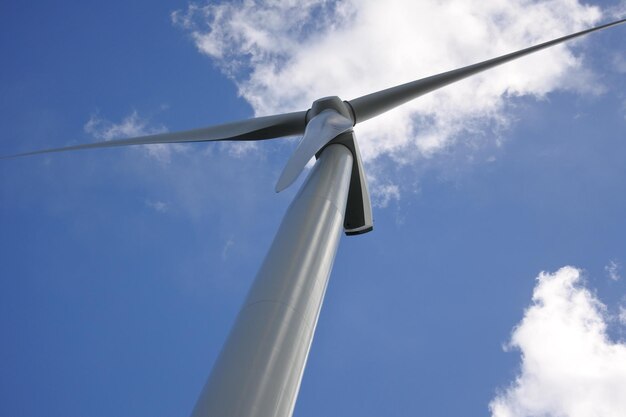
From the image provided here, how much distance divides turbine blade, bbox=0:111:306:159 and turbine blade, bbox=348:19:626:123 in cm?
162

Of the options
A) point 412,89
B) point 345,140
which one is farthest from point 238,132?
point 412,89

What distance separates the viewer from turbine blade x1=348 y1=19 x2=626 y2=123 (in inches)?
571

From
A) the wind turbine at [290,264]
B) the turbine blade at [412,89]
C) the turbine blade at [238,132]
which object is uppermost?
the turbine blade at [412,89]

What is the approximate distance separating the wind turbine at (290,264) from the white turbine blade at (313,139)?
0.02 m

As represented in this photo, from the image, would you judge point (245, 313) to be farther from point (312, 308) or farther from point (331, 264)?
point (331, 264)

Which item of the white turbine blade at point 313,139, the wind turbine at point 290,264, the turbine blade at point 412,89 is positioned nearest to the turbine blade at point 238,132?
the wind turbine at point 290,264

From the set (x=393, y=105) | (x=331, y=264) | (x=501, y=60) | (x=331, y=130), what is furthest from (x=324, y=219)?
(x=501, y=60)

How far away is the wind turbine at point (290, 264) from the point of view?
18.7 ft

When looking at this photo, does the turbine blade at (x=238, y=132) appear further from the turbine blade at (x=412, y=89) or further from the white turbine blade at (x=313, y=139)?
the turbine blade at (x=412, y=89)

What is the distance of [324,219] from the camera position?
8570 mm

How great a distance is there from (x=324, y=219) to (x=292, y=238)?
790 millimetres

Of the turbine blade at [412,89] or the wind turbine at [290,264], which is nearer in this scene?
the wind turbine at [290,264]

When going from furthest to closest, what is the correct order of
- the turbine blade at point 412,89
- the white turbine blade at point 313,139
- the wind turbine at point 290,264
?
the turbine blade at point 412,89 → the white turbine blade at point 313,139 → the wind turbine at point 290,264

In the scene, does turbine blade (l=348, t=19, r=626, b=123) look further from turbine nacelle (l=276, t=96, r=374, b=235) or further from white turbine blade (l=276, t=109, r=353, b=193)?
white turbine blade (l=276, t=109, r=353, b=193)
